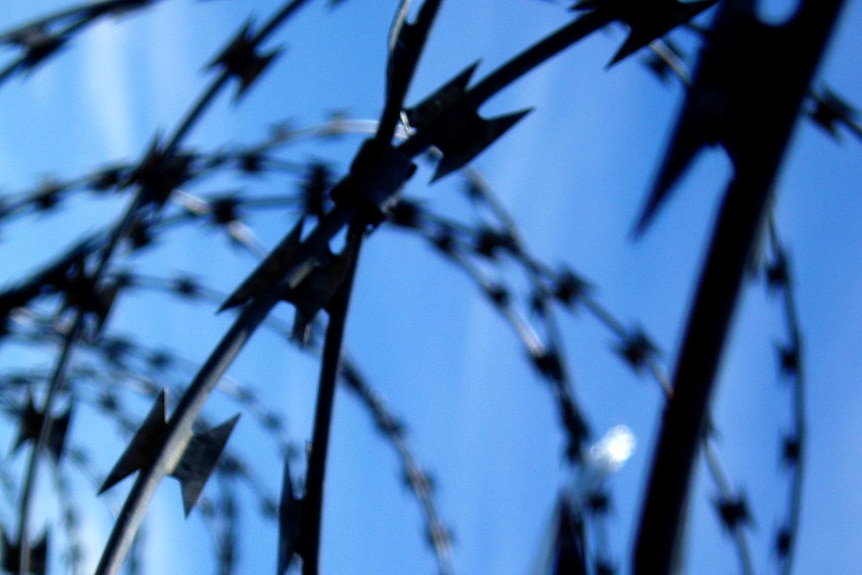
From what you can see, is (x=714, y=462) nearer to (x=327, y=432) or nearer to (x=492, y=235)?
(x=492, y=235)

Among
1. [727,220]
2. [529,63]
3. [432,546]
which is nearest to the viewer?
[727,220]

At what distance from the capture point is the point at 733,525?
15.9 ft

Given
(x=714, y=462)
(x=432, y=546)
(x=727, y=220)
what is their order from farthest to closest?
1. (x=432, y=546)
2. (x=714, y=462)
3. (x=727, y=220)

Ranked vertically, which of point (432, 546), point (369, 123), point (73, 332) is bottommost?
point (73, 332)

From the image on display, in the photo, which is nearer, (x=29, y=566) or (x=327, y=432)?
(x=327, y=432)

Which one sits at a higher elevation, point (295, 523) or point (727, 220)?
point (295, 523)

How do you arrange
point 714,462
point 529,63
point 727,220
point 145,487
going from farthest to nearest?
point 714,462, point 529,63, point 145,487, point 727,220

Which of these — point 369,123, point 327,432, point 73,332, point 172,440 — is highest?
point 369,123

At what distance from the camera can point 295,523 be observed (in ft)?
9.36

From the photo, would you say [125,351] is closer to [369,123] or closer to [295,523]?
[369,123]

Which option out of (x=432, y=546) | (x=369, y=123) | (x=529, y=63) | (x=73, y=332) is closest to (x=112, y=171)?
(x=369, y=123)

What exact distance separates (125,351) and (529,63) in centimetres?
684

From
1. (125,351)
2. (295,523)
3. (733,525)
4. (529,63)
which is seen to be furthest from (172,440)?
(125,351)

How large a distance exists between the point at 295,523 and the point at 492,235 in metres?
3.11
